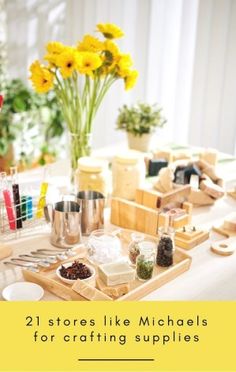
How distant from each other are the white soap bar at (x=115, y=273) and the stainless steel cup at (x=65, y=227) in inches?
8.0

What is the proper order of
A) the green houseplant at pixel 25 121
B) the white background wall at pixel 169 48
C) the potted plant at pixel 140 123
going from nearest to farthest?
1. the potted plant at pixel 140 123
2. the white background wall at pixel 169 48
3. the green houseplant at pixel 25 121

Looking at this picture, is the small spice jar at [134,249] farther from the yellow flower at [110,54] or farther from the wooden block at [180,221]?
the yellow flower at [110,54]

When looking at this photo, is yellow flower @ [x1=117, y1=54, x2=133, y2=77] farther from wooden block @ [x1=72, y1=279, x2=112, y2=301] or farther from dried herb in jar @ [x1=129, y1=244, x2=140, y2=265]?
wooden block @ [x1=72, y1=279, x2=112, y2=301]

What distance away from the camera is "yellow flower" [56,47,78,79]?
1618 millimetres

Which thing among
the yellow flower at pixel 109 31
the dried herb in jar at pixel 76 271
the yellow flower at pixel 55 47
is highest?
the yellow flower at pixel 109 31

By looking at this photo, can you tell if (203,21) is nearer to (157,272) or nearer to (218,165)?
(218,165)

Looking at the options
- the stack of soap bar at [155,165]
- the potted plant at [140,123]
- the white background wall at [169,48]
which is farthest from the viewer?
the white background wall at [169,48]

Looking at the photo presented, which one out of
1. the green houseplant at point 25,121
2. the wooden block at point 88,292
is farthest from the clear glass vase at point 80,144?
the green houseplant at point 25,121

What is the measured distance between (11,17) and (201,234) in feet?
9.61

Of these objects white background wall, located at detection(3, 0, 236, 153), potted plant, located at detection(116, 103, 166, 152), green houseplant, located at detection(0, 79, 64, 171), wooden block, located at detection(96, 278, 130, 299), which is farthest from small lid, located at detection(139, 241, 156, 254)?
green houseplant, located at detection(0, 79, 64, 171)

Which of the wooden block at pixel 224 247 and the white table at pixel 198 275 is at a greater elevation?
the wooden block at pixel 224 247

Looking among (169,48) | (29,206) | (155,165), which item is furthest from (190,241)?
(169,48)

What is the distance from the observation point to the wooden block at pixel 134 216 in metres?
1.51

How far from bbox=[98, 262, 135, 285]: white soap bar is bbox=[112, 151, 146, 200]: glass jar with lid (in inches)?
21.6
